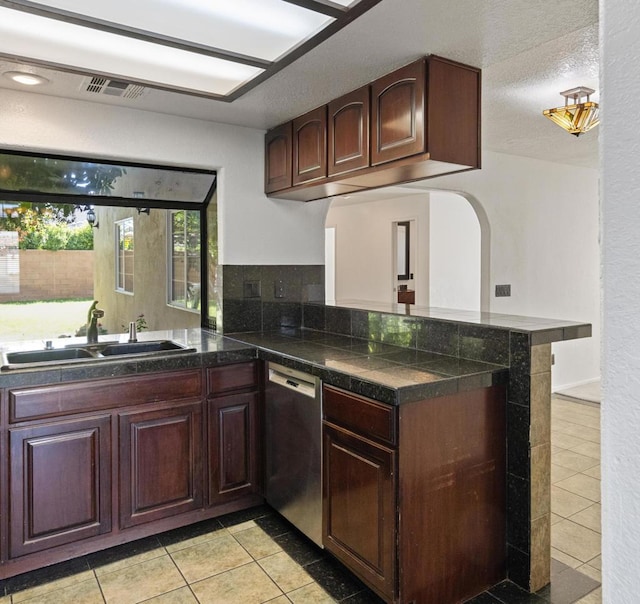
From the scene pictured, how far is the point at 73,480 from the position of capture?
2328 mm

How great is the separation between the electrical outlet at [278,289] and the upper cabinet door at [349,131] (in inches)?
36.4

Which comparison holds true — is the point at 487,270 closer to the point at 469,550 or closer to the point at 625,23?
the point at 469,550

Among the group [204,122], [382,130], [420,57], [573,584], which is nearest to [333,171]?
[382,130]

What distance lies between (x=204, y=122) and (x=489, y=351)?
6.90 ft

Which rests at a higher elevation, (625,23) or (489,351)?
(625,23)

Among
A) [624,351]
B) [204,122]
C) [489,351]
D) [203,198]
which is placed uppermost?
[204,122]

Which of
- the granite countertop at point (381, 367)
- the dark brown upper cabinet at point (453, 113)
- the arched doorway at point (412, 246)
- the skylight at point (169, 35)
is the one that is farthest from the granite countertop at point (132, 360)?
the arched doorway at point (412, 246)

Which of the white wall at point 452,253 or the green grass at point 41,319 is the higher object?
the white wall at point 452,253

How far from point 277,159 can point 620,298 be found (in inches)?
117

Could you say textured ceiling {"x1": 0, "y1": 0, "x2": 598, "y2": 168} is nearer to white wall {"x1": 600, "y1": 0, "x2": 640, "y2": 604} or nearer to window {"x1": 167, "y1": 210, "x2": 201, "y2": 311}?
window {"x1": 167, "y1": 210, "x2": 201, "y2": 311}

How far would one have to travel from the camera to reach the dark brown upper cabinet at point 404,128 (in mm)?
2244

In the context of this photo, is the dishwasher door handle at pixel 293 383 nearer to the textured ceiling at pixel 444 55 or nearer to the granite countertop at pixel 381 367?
the granite countertop at pixel 381 367

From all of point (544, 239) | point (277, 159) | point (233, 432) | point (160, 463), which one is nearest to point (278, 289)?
point (277, 159)

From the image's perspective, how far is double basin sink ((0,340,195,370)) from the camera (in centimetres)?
259
